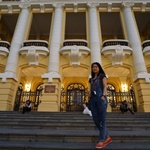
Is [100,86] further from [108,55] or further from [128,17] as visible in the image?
[128,17]

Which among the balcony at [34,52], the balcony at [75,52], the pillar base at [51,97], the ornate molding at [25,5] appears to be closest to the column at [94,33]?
the balcony at [75,52]

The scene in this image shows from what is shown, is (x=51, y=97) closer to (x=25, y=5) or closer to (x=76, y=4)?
(x=76, y=4)

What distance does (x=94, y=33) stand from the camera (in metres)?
13.5

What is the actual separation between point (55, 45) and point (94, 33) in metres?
4.17

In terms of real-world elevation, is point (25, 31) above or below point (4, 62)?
above

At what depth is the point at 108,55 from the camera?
40.9 ft

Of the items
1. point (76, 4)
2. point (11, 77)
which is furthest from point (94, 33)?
point (11, 77)

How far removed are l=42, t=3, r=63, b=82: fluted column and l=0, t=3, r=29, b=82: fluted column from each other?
3.09 m

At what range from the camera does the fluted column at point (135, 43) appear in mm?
11244

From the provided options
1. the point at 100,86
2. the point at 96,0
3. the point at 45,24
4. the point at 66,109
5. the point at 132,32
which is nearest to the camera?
the point at 100,86

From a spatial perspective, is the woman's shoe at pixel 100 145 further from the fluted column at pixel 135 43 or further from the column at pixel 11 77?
the column at pixel 11 77

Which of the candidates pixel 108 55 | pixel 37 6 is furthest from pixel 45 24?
pixel 108 55

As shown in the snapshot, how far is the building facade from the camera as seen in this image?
435 inches

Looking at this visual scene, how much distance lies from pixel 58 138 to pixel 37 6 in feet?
53.4
